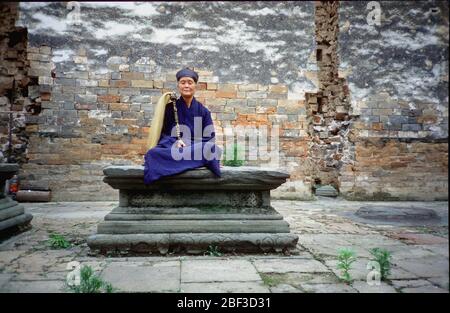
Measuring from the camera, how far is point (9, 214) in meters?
3.86

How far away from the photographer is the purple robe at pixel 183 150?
Result: 327 cm

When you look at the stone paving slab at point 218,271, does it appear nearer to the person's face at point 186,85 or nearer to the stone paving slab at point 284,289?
the stone paving slab at point 284,289

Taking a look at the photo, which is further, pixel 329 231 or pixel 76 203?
pixel 76 203

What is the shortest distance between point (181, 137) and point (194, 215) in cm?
88

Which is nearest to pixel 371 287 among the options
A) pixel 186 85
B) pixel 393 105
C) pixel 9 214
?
pixel 186 85

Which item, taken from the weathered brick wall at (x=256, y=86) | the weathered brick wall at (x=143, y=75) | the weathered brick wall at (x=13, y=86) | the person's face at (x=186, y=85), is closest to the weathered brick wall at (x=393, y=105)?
the weathered brick wall at (x=256, y=86)

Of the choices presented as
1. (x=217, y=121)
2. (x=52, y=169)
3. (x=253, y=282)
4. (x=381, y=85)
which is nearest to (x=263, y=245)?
(x=253, y=282)

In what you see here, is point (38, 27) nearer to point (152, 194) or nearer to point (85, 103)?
point (85, 103)

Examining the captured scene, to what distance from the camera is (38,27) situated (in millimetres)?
7004

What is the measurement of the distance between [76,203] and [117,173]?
13.2ft

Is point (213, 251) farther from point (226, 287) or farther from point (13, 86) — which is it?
point (13, 86)

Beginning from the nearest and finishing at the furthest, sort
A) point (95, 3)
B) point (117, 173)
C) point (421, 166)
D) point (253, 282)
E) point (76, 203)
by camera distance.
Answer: point (253, 282) < point (117, 173) < point (76, 203) < point (95, 3) < point (421, 166)

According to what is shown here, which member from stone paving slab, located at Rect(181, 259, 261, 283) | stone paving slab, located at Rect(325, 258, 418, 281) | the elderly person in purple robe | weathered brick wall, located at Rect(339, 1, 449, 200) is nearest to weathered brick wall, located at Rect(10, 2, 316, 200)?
weathered brick wall, located at Rect(339, 1, 449, 200)

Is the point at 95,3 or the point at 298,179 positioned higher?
the point at 95,3
